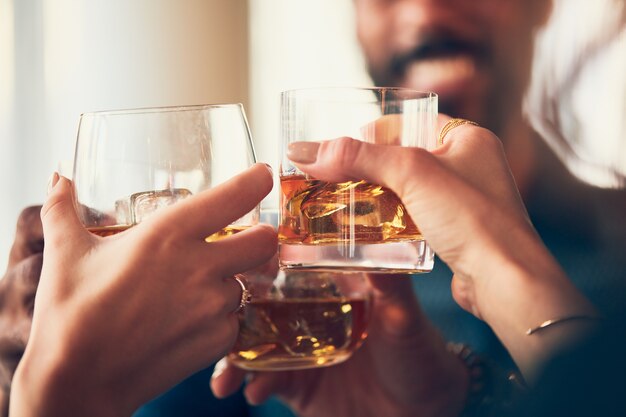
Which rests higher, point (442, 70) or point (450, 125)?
point (442, 70)

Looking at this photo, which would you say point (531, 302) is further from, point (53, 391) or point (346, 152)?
point (53, 391)

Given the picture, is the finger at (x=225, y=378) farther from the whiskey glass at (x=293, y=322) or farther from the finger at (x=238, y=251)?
the finger at (x=238, y=251)

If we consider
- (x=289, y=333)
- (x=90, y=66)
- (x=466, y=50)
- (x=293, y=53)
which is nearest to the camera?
(x=289, y=333)

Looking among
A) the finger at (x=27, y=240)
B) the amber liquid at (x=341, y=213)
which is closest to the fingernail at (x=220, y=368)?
the finger at (x=27, y=240)

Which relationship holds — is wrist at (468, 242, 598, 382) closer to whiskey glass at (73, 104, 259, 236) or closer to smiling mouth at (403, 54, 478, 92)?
whiskey glass at (73, 104, 259, 236)

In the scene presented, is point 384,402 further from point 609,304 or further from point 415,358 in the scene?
point 609,304

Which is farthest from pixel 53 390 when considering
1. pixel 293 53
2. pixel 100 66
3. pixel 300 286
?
pixel 100 66
